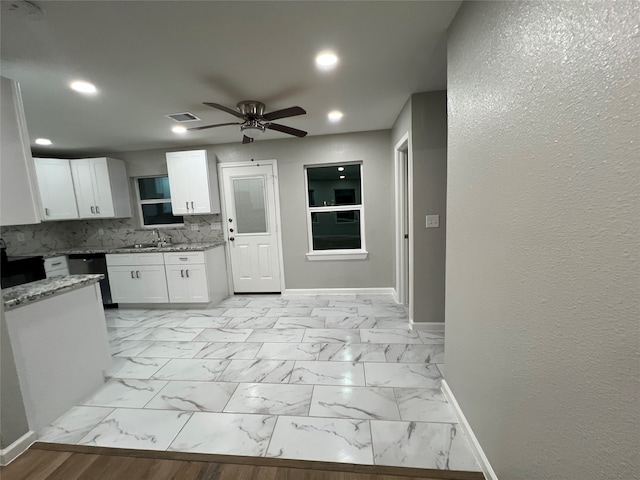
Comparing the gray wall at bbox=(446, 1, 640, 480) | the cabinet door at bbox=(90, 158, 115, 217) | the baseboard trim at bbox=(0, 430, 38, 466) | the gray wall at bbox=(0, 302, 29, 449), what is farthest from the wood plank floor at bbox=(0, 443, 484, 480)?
the cabinet door at bbox=(90, 158, 115, 217)

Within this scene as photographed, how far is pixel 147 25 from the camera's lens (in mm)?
1471

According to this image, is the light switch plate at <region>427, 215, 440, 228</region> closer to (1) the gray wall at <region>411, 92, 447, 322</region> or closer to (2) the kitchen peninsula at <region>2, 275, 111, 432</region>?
(1) the gray wall at <region>411, 92, 447, 322</region>

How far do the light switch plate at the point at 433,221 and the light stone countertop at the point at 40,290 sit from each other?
122 inches

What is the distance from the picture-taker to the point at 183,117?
2850mm

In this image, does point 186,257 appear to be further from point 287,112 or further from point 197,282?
point 287,112

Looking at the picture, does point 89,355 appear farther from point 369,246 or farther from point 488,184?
point 369,246

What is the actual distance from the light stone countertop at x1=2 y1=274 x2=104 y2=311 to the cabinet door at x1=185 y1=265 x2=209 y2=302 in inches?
62.5


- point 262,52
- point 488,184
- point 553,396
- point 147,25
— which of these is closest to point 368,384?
point 553,396

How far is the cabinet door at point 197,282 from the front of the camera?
3758 mm

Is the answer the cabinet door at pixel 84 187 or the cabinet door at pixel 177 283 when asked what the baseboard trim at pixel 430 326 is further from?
the cabinet door at pixel 84 187

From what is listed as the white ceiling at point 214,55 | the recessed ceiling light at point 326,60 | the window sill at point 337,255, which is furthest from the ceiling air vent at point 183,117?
the window sill at point 337,255

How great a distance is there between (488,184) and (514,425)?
1.04m

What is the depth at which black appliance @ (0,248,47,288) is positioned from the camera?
3.22 metres

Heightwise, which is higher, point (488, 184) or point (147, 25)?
point (147, 25)
